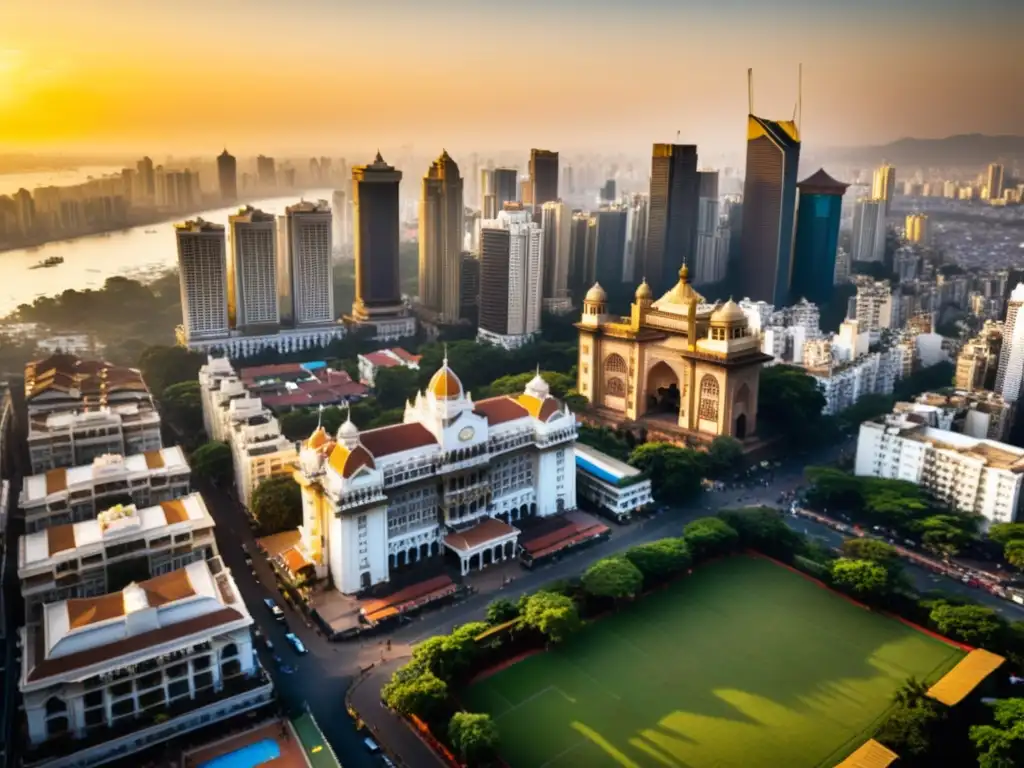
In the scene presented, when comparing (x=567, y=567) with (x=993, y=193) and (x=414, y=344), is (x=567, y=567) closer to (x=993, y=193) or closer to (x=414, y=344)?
(x=414, y=344)

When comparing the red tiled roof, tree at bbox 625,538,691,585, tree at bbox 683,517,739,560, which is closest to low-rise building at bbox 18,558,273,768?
the red tiled roof

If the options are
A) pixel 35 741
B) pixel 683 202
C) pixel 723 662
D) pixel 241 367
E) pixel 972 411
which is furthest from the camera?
pixel 683 202

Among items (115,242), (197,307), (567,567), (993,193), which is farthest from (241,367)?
(993,193)

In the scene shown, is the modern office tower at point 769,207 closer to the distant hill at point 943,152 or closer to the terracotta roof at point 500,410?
the distant hill at point 943,152

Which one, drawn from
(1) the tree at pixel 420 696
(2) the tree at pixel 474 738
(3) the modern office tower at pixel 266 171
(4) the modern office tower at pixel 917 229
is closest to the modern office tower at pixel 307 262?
(3) the modern office tower at pixel 266 171

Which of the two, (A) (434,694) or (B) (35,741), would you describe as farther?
(A) (434,694)

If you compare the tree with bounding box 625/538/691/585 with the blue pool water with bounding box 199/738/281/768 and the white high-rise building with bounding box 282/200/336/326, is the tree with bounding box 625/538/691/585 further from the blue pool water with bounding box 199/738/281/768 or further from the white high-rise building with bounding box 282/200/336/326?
the white high-rise building with bounding box 282/200/336/326

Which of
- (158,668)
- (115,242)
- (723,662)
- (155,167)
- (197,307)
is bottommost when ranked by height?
(723,662)
